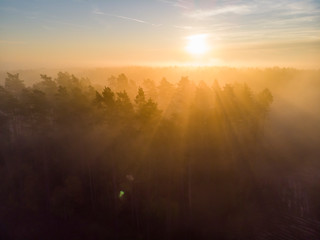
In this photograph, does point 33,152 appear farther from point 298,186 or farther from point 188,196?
point 298,186

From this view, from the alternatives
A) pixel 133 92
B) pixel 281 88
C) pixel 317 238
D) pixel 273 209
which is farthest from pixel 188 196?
pixel 281 88

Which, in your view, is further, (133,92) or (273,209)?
(133,92)

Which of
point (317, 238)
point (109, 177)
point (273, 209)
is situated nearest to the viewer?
point (317, 238)

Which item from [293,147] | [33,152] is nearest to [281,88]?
[293,147]

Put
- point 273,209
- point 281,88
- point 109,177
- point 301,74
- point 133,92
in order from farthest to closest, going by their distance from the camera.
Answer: point 301,74 < point 281,88 < point 133,92 < point 109,177 < point 273,209

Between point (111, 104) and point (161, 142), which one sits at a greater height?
point (111, 104)

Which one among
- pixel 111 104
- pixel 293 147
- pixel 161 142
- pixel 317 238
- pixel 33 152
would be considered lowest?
pixel 317 238
